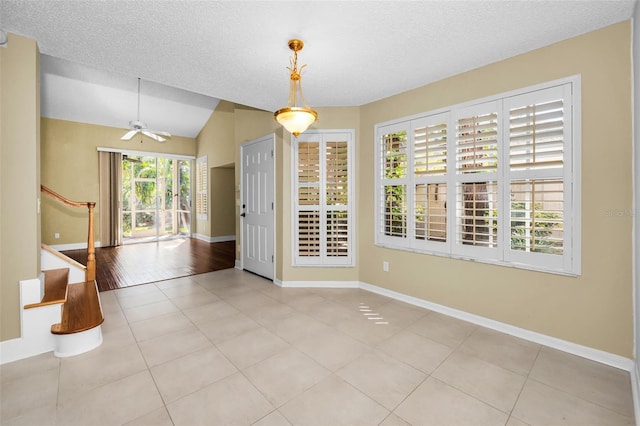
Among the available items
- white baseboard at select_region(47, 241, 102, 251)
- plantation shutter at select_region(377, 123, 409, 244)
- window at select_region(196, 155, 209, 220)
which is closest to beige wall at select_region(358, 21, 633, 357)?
plantation shutter at select_region(377, 123, 409, 244)

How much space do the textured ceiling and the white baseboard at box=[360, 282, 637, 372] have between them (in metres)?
2.43

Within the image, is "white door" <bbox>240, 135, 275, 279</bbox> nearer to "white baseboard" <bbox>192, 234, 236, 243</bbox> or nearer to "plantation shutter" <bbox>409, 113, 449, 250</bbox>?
"plantation shutter" <bbox>409, 113, 449, 250</bbox>

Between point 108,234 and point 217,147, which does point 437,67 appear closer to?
point 217,147

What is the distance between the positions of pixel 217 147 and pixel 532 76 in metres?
6.86

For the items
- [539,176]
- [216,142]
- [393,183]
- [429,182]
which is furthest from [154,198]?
[539,176]

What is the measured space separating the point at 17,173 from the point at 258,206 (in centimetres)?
271

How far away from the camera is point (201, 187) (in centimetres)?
839

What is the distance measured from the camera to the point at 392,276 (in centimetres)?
357

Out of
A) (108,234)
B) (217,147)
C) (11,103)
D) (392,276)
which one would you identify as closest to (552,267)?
(392,276)

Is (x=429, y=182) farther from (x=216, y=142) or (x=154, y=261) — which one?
(x=216, y=142)

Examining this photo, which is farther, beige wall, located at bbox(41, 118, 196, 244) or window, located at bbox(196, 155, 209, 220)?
window, located at bbox(196, 155, 209, 220)

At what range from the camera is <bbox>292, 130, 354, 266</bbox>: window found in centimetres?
390

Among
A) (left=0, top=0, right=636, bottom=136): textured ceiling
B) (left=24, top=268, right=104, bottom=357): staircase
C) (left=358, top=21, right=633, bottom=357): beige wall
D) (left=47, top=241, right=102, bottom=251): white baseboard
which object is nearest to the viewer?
(left=0, top=0, right=636, bottom=136): textured ceiling

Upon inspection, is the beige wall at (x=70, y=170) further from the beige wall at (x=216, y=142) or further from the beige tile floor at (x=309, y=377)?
the beige tile floor at (x=309, y=377)
